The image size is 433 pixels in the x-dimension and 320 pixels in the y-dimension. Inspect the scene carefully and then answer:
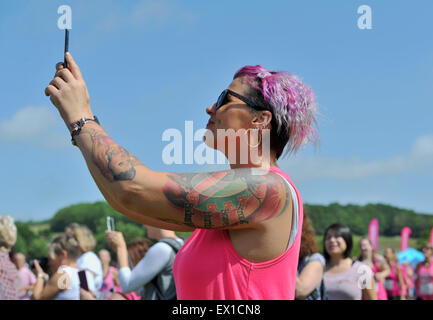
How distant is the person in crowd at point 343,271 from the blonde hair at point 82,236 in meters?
2.88

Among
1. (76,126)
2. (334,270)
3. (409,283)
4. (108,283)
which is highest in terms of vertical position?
(76,126)

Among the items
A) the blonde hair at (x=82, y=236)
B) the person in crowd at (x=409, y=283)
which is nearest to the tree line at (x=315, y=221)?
the person in crowd at (x=409, y=283)

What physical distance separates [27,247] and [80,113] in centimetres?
5020

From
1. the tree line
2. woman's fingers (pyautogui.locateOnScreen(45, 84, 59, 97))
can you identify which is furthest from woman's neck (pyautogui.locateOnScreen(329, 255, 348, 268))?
the tree line

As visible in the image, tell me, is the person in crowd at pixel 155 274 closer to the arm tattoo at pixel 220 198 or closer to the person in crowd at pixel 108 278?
the arm tattoo at pixel 220 198

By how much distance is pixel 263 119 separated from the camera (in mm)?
1974

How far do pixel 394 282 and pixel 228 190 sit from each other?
32.4 ft

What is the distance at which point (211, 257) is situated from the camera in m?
1.80

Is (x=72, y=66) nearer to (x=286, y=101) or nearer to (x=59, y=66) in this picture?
(x=59, y=66)

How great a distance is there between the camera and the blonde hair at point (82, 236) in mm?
6297

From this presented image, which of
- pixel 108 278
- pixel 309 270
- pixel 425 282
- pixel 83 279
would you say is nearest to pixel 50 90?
pixel 309 270

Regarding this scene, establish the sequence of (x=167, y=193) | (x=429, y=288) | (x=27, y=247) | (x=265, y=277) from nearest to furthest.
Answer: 1. (x=167, y=193)
2. (x=265, y=277)
3. (x=429, y=288)
4. (x=27, y=247)
